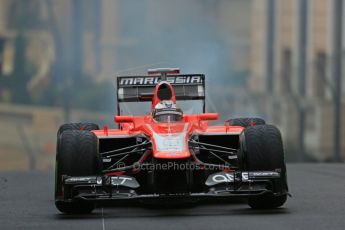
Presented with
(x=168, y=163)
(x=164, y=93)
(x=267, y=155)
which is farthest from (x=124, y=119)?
(x=267, y=155)

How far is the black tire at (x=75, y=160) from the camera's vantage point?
628 inches

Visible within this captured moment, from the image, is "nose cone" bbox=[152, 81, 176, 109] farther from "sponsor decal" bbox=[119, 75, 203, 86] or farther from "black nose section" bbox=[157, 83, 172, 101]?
"sponsor decal" bbox=[119, 75, 203, 86]

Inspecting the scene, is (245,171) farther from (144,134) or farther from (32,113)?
(32,113)

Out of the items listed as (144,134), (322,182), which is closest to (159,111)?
(144,134)

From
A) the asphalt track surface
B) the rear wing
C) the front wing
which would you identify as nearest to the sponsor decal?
the rear wing

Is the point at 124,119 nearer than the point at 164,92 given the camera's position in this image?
Yes

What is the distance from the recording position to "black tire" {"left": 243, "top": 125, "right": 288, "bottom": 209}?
52.4 ft

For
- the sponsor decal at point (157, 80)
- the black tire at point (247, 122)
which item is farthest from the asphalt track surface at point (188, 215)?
the sponsor decal at point (157, 80)

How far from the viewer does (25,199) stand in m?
18.5

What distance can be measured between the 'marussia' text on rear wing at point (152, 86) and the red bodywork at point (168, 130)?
67cm

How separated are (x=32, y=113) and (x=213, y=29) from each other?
7128mm

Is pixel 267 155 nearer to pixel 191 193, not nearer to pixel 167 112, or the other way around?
pixel 191 193

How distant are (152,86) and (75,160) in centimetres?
295

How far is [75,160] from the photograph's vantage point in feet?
52.4
